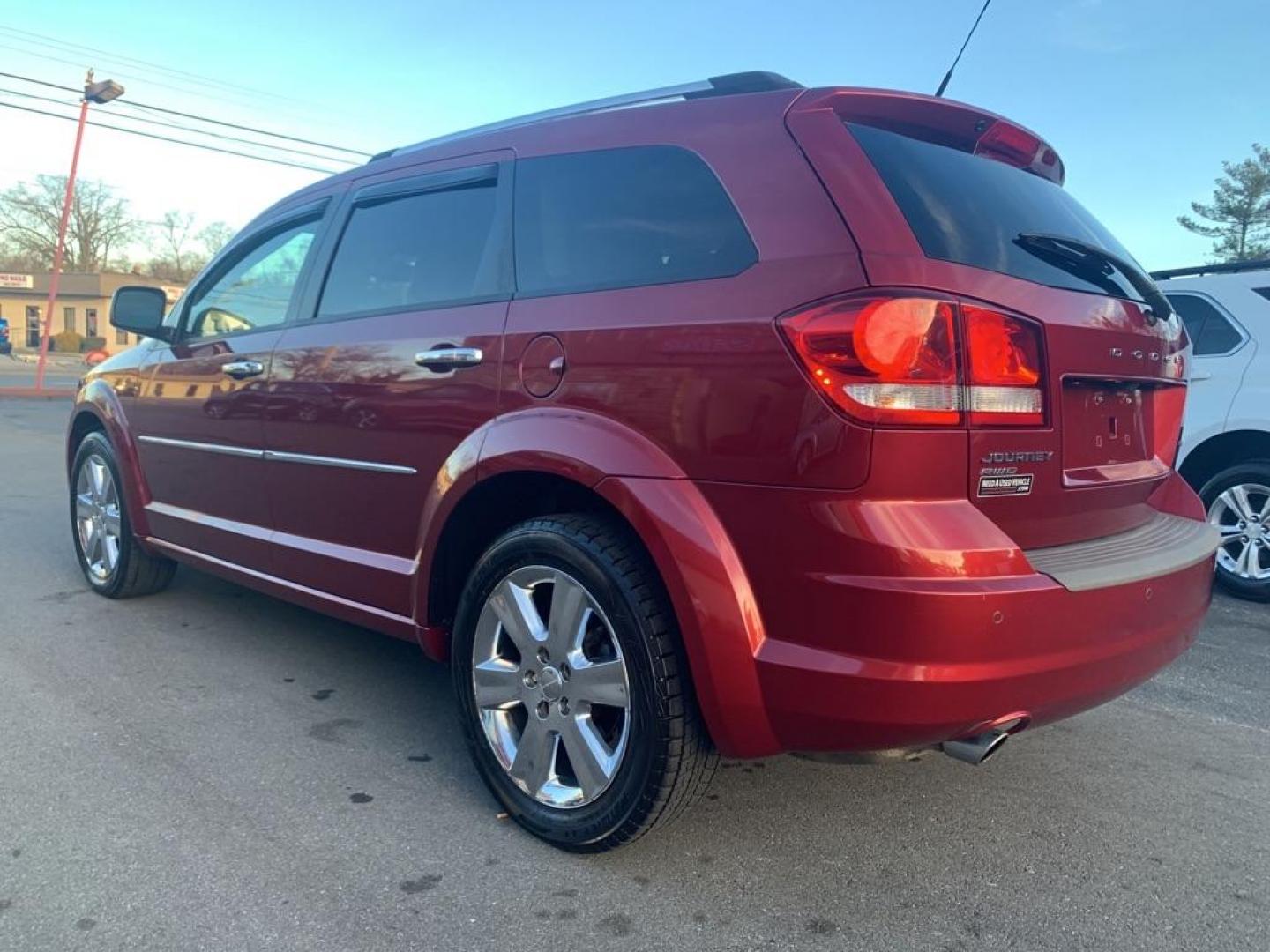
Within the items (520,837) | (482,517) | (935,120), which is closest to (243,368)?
(482,517)

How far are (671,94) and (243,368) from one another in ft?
6.59

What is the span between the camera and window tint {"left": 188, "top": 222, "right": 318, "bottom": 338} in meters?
3.85

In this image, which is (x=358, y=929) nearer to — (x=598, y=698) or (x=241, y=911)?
(x=241, y=911)

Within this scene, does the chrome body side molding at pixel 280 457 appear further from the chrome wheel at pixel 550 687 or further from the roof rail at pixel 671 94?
the roof rail at pixel 671 94

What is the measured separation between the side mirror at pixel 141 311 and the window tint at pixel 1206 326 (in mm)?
5412

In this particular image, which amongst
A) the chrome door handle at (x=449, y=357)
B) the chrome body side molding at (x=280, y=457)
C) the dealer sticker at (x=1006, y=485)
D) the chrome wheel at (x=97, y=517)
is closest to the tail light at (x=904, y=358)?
the dealer sticker at (x=1006, y=485)

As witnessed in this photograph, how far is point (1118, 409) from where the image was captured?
101 inches

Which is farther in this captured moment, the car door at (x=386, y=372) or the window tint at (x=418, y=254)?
the window tint at (x=418, y=254)

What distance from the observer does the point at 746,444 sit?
7.18 ft

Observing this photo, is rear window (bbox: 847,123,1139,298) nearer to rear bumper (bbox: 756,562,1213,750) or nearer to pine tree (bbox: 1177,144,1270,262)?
rear bumper (bbox: 756,562,1213,750)

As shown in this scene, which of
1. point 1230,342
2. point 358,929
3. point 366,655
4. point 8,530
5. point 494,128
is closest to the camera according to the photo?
point 358,929

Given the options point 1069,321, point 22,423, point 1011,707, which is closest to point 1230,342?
point 1069,321

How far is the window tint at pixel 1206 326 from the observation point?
5.65 m

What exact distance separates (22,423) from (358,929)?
52.3ft
